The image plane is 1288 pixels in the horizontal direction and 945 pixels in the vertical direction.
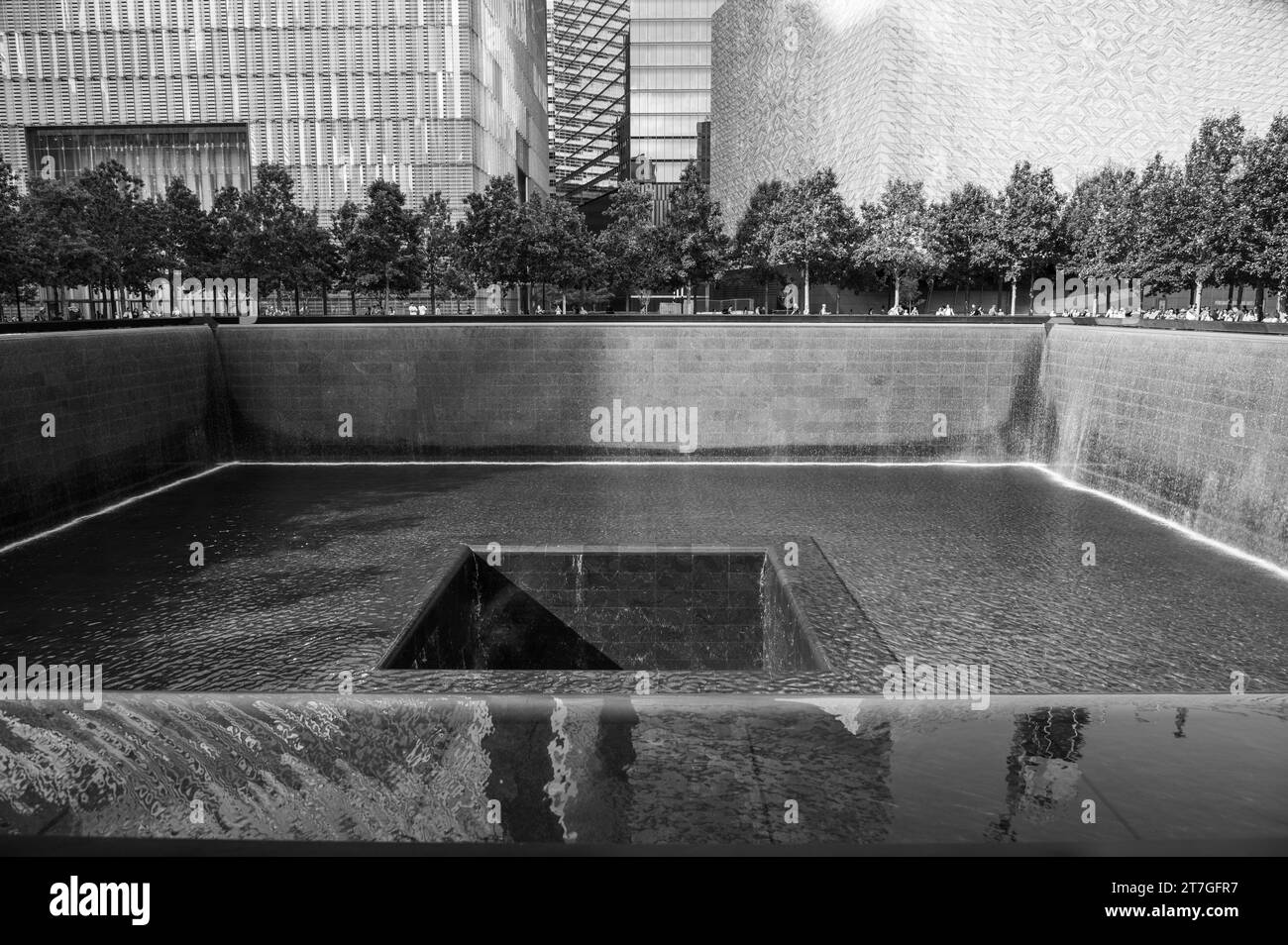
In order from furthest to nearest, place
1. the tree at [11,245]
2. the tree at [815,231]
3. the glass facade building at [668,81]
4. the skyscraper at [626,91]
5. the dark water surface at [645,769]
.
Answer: the skyscraper at [626,91] < the glass facade building at [668,81] < the tree at [815,231] < the tree at [11,245] < the dark water surface at [645,769]

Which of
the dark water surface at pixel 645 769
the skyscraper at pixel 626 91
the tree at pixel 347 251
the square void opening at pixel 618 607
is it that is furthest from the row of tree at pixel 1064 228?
the dark water surface at pixel 645 769

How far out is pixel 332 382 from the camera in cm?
1938

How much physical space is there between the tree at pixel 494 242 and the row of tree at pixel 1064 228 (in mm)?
13246

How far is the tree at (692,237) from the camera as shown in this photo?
5266 centimetres

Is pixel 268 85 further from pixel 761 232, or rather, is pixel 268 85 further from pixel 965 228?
pixel 965 228

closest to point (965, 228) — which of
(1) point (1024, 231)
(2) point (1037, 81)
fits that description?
(1) point (1024, 231)

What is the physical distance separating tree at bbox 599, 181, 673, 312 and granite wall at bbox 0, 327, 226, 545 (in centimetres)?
3546

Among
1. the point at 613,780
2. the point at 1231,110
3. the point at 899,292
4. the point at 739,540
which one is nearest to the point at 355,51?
the point at 899,292

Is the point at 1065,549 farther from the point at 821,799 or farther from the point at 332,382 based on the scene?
the point at 332,382

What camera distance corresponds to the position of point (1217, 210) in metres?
35.7

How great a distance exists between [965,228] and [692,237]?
13.7m

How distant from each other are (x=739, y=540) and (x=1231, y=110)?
57967mm

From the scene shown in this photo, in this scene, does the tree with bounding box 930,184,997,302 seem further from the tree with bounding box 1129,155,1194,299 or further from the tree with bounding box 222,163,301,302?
the tree with bounding box 222,163,301,302

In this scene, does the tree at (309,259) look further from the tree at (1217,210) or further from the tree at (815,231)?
the tree at (1217,210)
